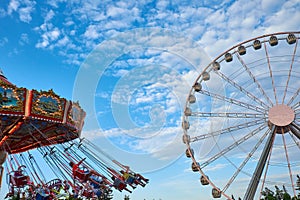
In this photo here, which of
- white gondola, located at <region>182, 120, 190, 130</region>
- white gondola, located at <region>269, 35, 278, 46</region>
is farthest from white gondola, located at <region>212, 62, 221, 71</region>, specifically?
white gondola, located at <region>182, 120, 190, 130</region>

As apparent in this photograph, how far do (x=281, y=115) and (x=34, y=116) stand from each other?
11124 mm

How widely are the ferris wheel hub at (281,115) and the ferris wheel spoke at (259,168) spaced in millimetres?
385

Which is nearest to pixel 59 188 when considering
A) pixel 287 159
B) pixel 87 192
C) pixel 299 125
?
pixel 87 192

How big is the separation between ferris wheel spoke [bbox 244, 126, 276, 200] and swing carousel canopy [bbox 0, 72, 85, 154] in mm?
8310

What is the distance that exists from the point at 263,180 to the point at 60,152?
9.43 metres

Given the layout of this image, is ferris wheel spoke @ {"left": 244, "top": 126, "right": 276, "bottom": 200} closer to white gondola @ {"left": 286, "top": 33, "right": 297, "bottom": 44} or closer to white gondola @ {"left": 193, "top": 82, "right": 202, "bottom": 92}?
white gondola @ {"left": 193, "top": 82, "right": 202, "bottom": 92}

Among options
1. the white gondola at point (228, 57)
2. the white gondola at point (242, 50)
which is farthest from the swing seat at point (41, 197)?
the white gondola at point (242, 50)

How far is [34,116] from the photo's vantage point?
1221 centimetres

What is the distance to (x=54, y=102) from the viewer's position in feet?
42.5

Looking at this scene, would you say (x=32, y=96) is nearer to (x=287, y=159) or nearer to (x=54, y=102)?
(x=54, y=102)

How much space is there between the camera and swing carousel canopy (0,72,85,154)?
38.6 ft

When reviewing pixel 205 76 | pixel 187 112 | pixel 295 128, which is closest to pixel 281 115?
pixel 295 128

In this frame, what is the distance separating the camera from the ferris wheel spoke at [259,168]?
13.8m

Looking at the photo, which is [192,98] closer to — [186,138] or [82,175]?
[186,138]
